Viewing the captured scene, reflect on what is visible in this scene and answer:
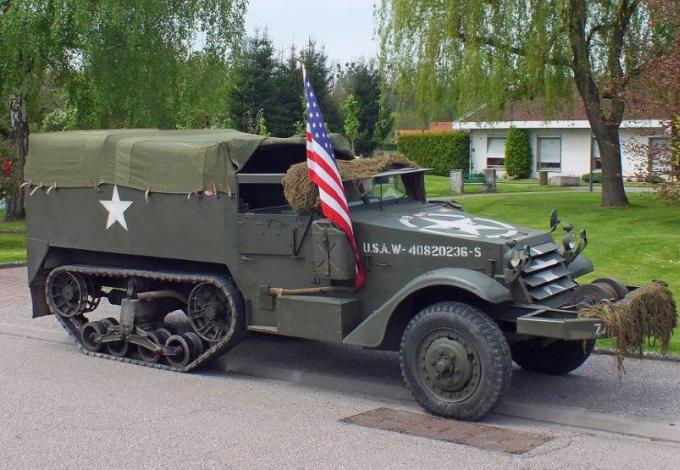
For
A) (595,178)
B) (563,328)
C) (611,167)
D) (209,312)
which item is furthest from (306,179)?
(595,178)

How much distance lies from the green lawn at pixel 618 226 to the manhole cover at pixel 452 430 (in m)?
2.84

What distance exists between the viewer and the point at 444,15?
76.6 ft

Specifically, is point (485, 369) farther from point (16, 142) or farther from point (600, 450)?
point (16, 142)

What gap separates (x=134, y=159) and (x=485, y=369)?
4.17m

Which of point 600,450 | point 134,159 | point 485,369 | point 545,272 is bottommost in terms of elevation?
point 600,450

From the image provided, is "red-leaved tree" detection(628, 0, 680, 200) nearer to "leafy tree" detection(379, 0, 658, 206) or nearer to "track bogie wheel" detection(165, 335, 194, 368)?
"leafy tree" detection(379, 0, 658, 206)

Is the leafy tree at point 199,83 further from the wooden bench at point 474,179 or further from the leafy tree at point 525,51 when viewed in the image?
the wooden bench at point 474,179

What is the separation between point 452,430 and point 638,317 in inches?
68.1

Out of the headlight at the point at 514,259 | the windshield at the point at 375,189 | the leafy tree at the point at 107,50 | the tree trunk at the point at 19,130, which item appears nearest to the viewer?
the headlight at the point at 514,259

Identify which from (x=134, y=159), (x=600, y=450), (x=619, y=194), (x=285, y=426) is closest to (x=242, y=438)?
(x=285, y=426)

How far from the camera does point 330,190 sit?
802 cm

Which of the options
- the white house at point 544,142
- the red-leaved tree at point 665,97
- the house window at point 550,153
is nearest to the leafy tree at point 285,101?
the white house at point 544,142

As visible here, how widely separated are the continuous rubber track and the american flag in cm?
135

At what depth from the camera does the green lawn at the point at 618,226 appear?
47.3ft
